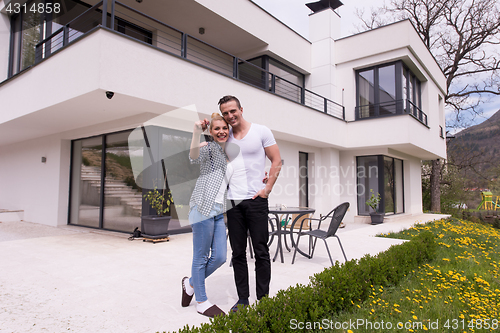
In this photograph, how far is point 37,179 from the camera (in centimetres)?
882

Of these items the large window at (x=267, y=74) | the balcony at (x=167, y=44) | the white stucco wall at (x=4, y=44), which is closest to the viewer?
the balcony at (x=167, y=44)

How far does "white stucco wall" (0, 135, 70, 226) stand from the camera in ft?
26.3

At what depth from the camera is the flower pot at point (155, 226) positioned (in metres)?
5.85

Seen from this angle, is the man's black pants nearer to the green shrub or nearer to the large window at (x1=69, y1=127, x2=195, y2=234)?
the green shrub

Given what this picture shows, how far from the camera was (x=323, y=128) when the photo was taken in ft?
31.9

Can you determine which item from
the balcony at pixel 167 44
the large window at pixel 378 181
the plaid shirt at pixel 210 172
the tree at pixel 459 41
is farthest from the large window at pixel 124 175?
the tree at pixel 459 41

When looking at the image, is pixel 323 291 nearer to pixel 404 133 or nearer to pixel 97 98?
pixel 97 98

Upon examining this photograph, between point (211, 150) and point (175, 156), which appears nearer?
point (211, 150)

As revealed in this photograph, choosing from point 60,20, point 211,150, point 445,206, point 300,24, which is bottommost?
point 445,206

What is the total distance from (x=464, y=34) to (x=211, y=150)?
19755 millimetres

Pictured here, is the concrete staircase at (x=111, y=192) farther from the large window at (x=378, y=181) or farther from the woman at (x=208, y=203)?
the large window at (x=378, y=181)

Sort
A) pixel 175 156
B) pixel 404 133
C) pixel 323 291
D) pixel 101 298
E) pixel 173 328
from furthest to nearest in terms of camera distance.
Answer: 1. pixel 404 133
2. pixel 175 156
3. pixel 101 298
4. pixel 323 291
5. pixel 173 328

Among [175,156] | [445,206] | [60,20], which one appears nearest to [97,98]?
[175,156]

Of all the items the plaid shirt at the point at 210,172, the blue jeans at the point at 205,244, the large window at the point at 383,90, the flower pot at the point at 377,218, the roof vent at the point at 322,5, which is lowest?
the flower pot at the point at 377,218
